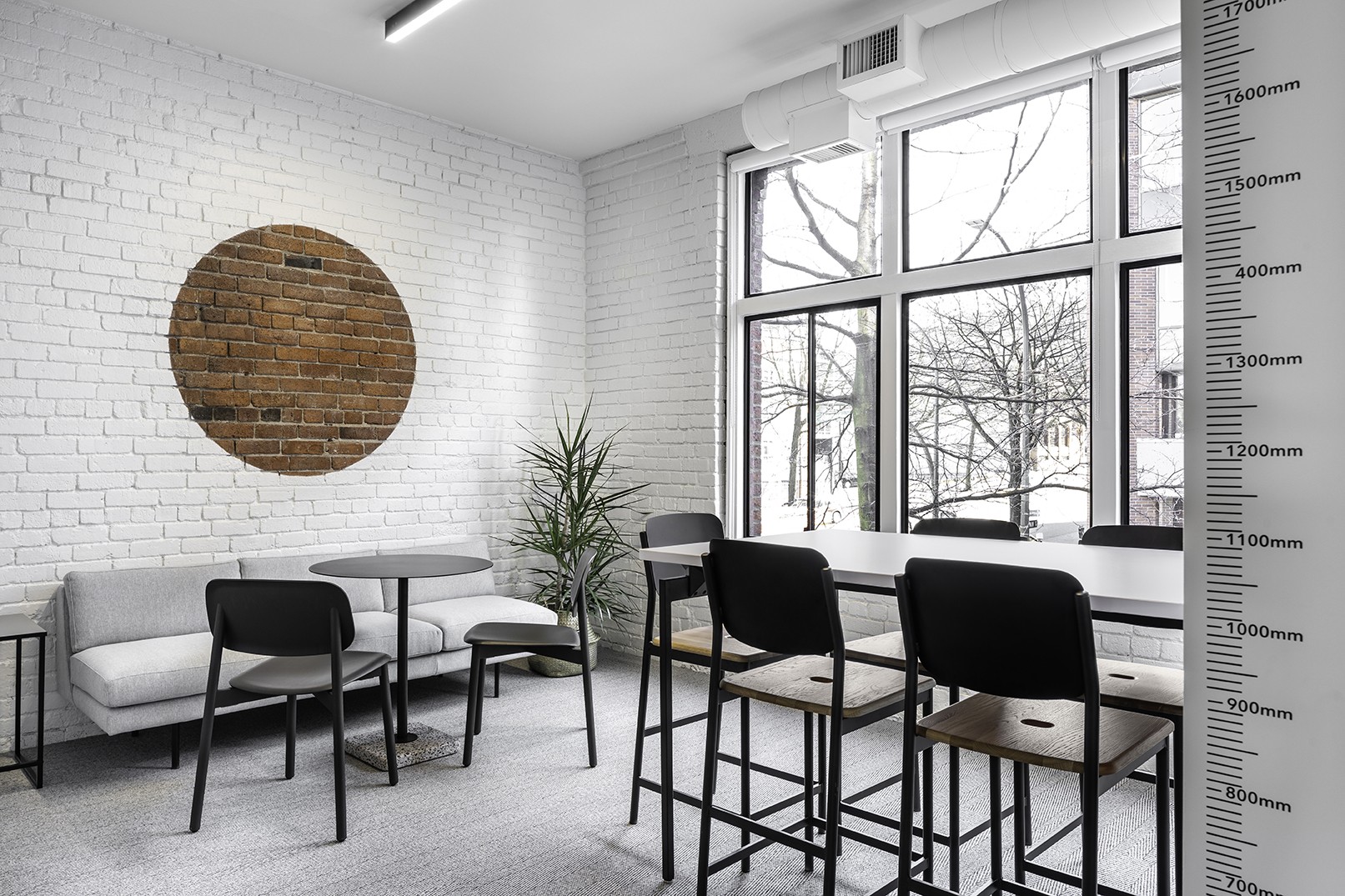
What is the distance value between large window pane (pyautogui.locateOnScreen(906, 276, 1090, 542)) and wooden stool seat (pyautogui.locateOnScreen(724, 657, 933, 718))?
1933 mm

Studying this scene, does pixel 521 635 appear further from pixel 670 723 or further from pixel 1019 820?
pixel 1019 820

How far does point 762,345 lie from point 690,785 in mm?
2735

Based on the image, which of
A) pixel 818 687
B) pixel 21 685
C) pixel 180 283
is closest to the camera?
pixel 818 687

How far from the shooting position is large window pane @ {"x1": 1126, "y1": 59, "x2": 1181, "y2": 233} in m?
3.56

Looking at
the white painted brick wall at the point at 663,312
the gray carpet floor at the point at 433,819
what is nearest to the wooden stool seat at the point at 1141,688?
the gray carpet floor at the point at 433,819

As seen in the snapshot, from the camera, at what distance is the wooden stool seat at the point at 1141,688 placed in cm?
192

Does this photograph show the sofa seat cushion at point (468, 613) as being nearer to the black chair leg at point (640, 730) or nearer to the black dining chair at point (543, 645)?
the black dining chair at point (543, 645)

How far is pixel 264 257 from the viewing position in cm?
445

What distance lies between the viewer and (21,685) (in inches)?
142

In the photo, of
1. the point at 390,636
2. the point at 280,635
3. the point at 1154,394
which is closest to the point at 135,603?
the point at 390,636

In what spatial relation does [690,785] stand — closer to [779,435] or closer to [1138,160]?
[779,435]

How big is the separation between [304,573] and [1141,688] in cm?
376

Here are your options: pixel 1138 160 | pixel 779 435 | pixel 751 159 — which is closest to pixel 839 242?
pixel 751 159

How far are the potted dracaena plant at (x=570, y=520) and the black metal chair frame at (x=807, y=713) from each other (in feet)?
8.74
